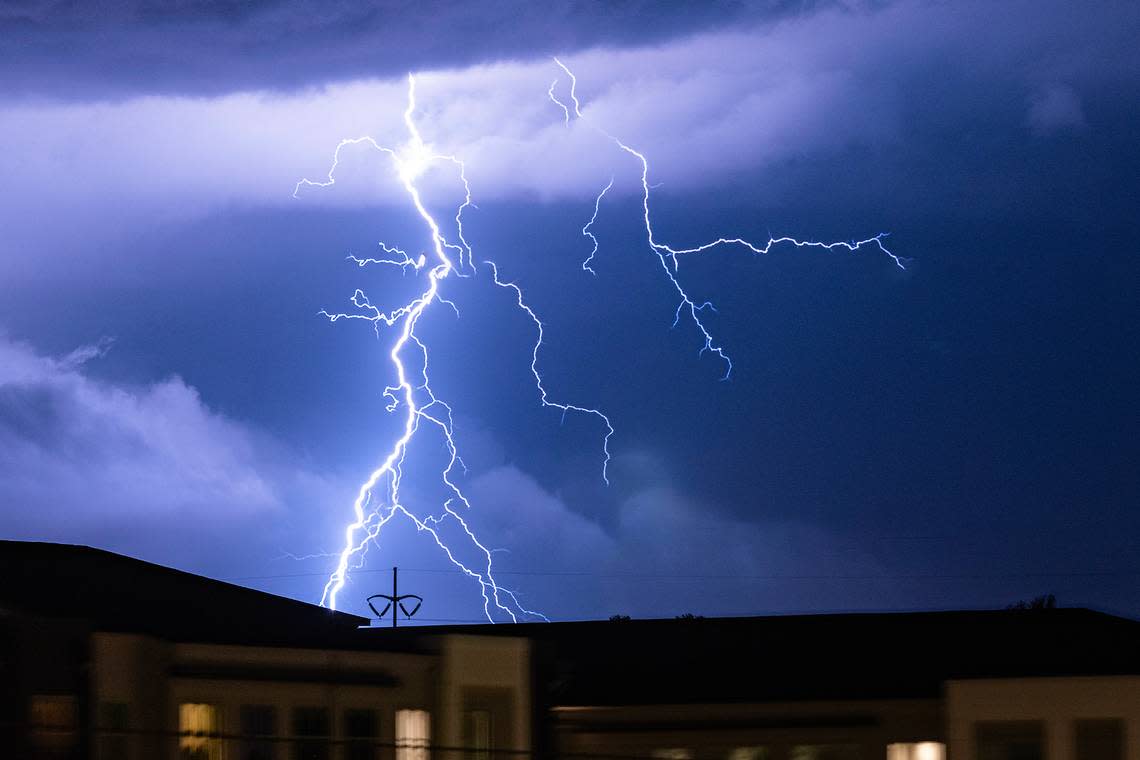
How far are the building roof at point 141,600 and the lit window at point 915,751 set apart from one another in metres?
8.44

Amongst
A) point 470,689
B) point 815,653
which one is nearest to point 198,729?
point 470,689

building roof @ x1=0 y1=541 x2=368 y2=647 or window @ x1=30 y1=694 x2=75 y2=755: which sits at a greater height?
building roof @ x1=0 y1=541 x2=368 y2=647

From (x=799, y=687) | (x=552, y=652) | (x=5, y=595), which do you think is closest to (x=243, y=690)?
(x=5, y=595)

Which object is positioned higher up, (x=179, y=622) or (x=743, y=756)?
(x=179, y=622)

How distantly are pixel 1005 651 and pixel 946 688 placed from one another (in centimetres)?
335

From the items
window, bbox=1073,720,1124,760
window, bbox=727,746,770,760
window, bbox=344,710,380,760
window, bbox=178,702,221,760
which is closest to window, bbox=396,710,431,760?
window, bbox=344,710,380,760

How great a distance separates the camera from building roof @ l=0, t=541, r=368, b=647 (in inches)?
897

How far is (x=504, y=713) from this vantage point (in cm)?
2531

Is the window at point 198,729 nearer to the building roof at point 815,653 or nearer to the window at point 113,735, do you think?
the window at point 113,735

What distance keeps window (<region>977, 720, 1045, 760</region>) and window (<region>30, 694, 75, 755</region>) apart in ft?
41.3

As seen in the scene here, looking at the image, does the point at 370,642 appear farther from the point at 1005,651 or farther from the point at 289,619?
the point at 1005,651

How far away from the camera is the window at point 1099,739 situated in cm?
2455

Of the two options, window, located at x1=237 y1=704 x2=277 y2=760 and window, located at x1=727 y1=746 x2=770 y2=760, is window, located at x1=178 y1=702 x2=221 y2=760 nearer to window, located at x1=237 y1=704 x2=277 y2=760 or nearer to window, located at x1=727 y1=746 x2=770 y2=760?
window, located at x1=237 y1=704 x2=277 y2=760

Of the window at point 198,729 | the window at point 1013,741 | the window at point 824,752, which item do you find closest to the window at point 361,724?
the window at point 198,729
